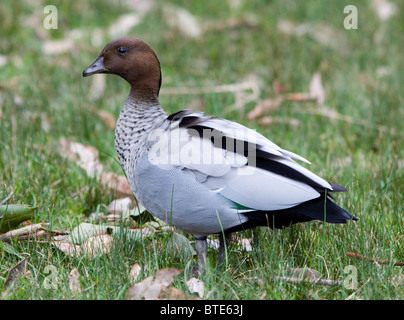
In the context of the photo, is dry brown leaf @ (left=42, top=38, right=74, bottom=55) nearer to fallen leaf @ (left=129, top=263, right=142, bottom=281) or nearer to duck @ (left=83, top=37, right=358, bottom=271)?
duck @ (left=83, top=37, right=358, bottom=271)

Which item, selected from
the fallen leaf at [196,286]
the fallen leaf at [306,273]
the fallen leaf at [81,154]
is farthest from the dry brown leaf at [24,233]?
the fallen leaf at [306,273]

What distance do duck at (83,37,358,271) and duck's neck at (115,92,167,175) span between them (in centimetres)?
9

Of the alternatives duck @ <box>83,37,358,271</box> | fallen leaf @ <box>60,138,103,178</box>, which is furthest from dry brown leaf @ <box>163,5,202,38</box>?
duck @ <box>83,37,358,271</box>

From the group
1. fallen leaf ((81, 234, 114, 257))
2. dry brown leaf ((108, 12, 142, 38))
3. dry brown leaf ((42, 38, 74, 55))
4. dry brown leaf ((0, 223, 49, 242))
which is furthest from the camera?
dry brown leaf ((108, 12, 142, 38))

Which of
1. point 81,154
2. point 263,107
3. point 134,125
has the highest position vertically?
point 263,107

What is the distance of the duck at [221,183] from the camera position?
2699 mm

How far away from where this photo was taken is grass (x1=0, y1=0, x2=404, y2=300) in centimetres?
275

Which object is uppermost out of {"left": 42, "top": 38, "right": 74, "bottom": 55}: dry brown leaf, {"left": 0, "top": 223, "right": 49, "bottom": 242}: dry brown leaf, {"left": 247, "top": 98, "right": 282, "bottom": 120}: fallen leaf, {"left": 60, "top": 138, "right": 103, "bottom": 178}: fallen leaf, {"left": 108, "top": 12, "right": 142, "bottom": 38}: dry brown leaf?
{"left": 108, "top": 12, "right": 142, "bottom": 38}: dry brown leaf

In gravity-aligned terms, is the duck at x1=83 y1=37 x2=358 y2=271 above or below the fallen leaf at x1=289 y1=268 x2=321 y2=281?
above

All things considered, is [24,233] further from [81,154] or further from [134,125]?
[81,154]

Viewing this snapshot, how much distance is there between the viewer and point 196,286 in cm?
263

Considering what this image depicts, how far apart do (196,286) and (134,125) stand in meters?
0.91

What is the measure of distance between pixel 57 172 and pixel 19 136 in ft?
1.78

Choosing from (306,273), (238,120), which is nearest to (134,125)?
(306,273)
